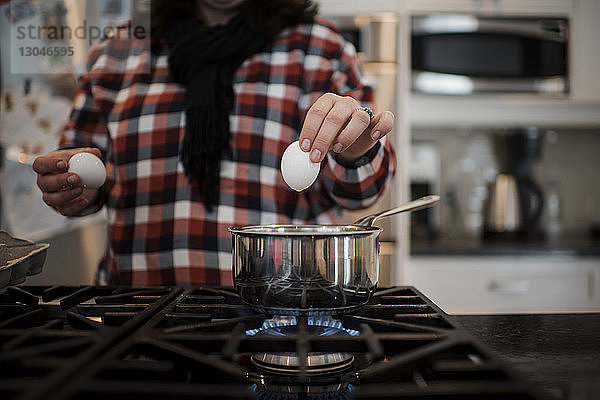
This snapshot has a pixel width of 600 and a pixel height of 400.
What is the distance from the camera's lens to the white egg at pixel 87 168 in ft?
2.51

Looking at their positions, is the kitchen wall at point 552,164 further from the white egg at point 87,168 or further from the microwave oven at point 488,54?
the white egg at point 87,168

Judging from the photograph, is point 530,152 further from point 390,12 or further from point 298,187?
point 298,187

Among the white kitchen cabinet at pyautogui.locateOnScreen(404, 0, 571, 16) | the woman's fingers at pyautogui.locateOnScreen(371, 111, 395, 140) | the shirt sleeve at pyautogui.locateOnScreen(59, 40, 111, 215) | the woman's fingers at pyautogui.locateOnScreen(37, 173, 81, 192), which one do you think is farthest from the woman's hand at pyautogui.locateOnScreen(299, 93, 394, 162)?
the white kitchen cabinet at pyautogui.locateOnScreen(404, 0, 571, 16)

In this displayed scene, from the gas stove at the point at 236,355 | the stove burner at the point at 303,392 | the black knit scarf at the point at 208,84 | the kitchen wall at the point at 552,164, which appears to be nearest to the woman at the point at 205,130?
the black knit scarf at the point at 208,84

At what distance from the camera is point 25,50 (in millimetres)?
1075

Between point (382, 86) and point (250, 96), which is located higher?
point (382, 86)

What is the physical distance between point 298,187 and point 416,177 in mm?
1507

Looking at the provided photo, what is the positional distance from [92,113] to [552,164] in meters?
1.90

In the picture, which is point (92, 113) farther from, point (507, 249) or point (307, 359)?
point (507, 249)

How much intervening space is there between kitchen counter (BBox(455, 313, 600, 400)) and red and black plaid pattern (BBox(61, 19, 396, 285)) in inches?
13.4

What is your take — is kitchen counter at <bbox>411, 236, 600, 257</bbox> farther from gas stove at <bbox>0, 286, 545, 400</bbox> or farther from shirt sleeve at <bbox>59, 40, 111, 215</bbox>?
gas stove at <bbox>0, 286, 545, 400</bbox>

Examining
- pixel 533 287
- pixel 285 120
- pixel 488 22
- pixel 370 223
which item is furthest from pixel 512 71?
pixel 370 223

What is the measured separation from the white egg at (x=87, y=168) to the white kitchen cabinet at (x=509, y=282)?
4.13 feet

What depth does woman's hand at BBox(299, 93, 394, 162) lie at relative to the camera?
624 mm
